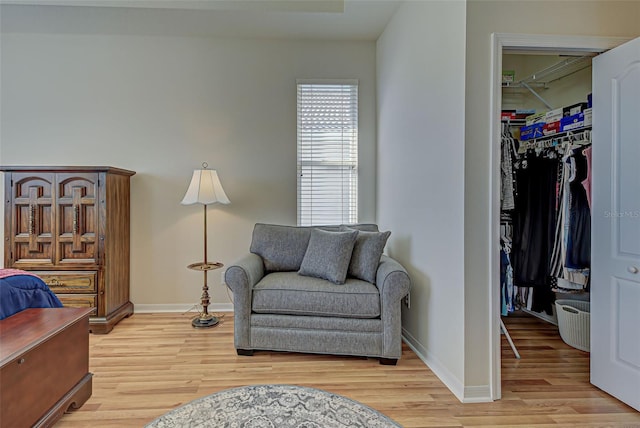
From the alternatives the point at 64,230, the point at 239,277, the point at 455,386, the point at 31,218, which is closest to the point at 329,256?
the point at 239,277

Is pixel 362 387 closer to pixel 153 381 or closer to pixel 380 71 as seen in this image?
pixel 153 381

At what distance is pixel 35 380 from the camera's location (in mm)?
1604

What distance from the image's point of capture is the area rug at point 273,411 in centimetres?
173

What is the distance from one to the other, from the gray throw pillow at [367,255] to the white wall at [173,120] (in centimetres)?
110

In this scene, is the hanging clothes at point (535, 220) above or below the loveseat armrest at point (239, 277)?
above

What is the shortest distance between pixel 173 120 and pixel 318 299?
238cm

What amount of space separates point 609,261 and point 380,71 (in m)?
2.53

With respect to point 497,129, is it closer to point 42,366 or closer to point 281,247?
point 281,247

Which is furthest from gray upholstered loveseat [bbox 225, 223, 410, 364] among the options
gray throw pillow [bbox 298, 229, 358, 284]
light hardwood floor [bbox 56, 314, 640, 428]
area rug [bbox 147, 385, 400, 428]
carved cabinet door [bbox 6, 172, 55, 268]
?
carved cabinet door [bbox 6, 172, 55, 268]

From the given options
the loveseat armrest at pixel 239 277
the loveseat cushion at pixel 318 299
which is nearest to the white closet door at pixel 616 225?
the loveseat cushion at pixel 318 299

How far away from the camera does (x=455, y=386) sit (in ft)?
6.84

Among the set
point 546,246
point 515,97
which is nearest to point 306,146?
point 515,97

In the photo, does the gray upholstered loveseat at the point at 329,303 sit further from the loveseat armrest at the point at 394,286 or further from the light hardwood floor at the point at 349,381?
the light hardwood floor at the point at 349,381

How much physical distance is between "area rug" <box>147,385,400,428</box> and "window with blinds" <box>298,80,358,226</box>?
6.53 ft
